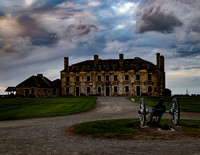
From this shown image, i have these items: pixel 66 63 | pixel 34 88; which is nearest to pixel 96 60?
pixel 66 63

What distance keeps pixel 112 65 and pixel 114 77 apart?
9.34 feet

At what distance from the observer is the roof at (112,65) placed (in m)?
48.8

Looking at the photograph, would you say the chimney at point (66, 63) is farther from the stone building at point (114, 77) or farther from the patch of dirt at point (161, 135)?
the patch of dirt at point (161, 135)

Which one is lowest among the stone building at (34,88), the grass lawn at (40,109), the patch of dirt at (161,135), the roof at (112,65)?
the patch of dirt at (161,135)

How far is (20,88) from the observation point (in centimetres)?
5028

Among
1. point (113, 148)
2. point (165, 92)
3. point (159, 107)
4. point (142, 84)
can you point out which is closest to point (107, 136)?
point (113, 148)

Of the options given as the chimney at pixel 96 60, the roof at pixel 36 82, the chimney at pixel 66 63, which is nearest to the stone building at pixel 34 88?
the roof at pixel 36 82

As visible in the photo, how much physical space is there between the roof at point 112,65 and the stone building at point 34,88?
6965 mm

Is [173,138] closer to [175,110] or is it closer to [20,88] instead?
[175,110]

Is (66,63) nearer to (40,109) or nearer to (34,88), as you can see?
(34,88)

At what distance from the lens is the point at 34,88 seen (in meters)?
49.5

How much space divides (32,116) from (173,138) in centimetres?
1089

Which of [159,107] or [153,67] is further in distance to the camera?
[153,67]

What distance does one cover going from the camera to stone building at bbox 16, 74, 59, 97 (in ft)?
163
